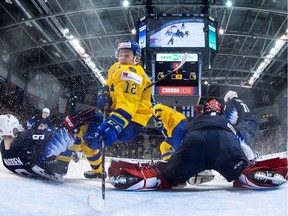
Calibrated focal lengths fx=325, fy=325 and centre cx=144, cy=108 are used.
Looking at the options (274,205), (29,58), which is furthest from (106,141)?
(29,58)

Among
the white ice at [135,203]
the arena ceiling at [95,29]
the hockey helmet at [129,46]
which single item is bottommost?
the white ice at [135,203]

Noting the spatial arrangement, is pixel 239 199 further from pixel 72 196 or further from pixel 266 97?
pixel 266 97

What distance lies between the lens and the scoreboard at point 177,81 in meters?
6.40

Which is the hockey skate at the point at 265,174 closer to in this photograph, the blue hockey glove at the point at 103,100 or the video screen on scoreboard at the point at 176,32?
the blue hockey glove at the point at 103,100

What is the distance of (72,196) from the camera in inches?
61.5

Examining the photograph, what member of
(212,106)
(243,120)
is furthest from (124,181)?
(243,120)

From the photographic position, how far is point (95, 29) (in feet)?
34.3

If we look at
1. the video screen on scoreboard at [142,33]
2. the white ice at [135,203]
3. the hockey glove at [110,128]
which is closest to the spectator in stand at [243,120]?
the white ice at [135,203]

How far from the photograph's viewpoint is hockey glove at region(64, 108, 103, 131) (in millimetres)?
2129

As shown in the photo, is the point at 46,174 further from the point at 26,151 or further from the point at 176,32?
the point at 176,32

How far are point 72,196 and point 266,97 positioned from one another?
1530 cm

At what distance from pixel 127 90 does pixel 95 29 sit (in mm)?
8909

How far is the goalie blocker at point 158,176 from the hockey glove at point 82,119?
320mm

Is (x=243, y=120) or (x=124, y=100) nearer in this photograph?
(x=124, y=100)
